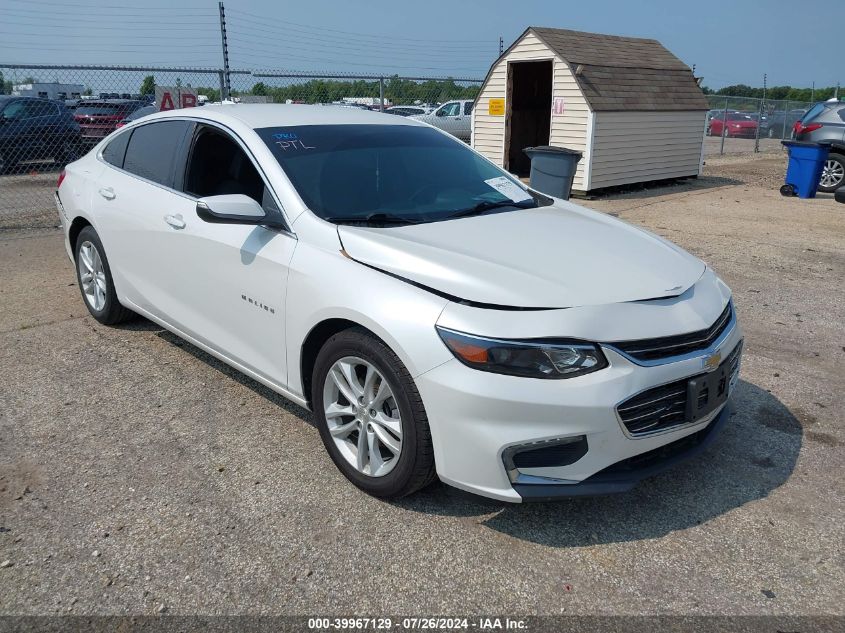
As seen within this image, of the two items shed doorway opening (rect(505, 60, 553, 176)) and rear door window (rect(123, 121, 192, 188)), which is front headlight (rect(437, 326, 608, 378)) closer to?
rear door window (rect(123, 121, 192, 188))

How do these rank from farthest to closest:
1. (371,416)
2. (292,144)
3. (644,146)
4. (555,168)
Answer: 1. (644,146)
2. (555,168)
3. (292,144)
4. (371,416)

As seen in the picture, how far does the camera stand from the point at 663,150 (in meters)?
14.1

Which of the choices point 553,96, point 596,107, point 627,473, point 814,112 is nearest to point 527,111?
point 553,96

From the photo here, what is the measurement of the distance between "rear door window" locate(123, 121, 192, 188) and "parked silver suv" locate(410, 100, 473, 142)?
18203 millimetres

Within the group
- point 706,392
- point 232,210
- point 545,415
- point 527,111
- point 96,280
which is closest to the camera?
point 545,415

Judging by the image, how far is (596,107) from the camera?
39.5 ft

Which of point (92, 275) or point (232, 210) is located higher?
point (232, 210)

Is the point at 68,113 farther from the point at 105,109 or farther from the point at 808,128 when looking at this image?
the point at 808,128

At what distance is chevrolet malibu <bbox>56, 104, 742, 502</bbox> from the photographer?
266 cm

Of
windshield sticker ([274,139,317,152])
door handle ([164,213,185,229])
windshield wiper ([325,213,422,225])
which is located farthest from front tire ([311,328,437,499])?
door handle ([164,213,185,229])

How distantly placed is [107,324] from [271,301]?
2.49 m

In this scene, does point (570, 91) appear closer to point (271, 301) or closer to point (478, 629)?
point (271, 301)

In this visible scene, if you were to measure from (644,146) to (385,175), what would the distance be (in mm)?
10901

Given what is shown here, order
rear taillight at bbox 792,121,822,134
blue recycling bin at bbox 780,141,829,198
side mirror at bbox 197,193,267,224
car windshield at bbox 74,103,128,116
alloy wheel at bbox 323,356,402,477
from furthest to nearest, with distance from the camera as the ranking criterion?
car windshield at bbox 74,103,128,116 < rear taillight at bbox 792,121,822,134 < blue recycling bin at bbox 780,141,829,198 < side mirror at bbox 197,193,267,224 < alloy wheel at bbox 323,356,402,477
